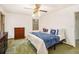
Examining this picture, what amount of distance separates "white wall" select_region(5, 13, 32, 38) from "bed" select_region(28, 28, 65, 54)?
165 mm

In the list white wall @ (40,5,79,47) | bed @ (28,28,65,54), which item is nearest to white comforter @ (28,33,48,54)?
bed @ (28,28,65,54)

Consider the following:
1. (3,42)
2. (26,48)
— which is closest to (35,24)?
(26,48)

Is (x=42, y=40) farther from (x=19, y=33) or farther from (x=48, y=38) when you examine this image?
(x=19, y=33)

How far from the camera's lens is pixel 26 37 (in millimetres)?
1688

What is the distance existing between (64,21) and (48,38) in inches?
16.0

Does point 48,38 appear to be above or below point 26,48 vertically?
above

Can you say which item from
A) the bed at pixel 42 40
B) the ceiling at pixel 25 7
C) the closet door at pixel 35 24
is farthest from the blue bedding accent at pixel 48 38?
the ceiling at pixel 25 7

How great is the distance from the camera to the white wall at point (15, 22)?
1648mm

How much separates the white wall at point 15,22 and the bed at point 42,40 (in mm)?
165

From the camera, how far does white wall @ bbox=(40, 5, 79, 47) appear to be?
1608mm

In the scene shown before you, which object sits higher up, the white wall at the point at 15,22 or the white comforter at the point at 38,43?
the white wall at the point at 15,22

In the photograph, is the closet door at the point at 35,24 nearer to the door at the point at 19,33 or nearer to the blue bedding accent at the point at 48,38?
the blue bedding accent at the point at 48,38

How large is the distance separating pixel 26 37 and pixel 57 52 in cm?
59

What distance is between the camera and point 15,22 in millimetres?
1720
